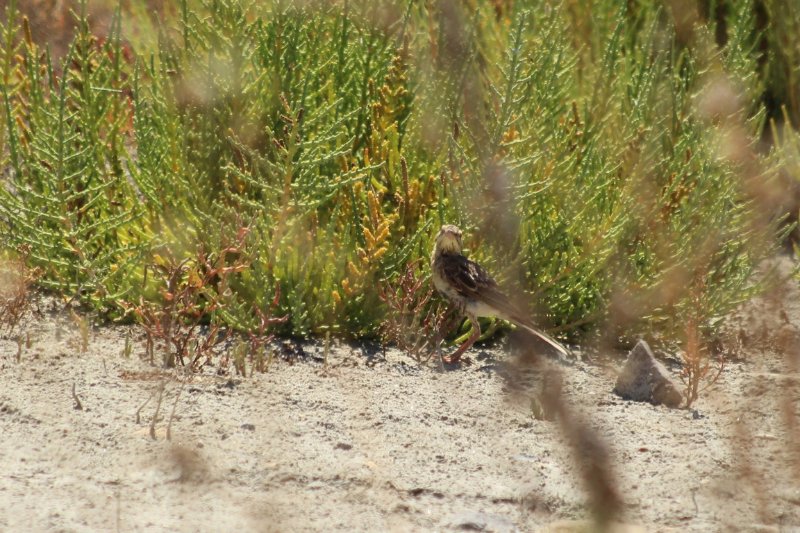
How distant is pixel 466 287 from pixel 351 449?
3.83 ft

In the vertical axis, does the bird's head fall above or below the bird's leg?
above

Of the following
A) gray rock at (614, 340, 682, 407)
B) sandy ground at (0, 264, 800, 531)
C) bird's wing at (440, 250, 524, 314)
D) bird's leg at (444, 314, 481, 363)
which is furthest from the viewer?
bird's leg at (444, 314, 481, 363)

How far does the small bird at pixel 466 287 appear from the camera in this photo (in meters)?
4.76

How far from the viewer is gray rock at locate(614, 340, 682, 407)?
4.45 metres

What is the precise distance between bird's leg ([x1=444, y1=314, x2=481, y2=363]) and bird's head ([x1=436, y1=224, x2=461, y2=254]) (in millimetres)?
299

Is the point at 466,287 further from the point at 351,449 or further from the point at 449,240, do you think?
the point at 351,449

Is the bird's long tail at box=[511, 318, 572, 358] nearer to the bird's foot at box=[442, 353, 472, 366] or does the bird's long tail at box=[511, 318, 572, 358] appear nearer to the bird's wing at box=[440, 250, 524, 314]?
the bird's wing at box=[440, 250, 524, 314]

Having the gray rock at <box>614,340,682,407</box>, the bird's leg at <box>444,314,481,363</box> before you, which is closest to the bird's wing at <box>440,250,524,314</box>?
the bird's leg at <box>444,314,481,363</box>

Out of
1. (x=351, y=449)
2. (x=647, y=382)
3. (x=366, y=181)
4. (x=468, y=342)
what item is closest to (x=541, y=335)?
(x=468, y=342)

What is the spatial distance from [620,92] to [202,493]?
3187 millimetres

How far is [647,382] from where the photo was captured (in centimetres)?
447

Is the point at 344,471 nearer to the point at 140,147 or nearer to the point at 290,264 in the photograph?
the point at 290,264

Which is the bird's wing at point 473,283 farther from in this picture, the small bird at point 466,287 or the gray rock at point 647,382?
the gray rock at point 647,382

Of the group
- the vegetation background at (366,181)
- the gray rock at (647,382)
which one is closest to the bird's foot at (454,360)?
the vegetation background at (366,181)
